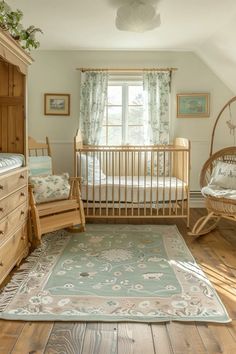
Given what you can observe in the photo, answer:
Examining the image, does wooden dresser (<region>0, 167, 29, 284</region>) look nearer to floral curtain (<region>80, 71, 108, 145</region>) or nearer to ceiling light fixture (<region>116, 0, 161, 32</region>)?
ceiling light fixture (<region>116, 0, 161, 32</region>)

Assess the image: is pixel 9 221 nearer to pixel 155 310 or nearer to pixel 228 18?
pixel 155 310

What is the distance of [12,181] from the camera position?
7.80 ft

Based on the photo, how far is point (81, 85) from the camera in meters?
4.68

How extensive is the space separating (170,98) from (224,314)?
3.41m

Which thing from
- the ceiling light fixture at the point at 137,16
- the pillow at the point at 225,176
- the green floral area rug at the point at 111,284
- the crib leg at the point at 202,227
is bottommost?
the green floral area rug at the point at 111,284

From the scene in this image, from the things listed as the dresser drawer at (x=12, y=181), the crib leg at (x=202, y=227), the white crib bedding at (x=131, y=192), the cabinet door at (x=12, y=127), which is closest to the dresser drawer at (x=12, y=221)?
the dresser drawer at (x=12, y=181)

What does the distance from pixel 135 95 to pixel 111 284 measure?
3.17 metres

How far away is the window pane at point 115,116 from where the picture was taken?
4.87m

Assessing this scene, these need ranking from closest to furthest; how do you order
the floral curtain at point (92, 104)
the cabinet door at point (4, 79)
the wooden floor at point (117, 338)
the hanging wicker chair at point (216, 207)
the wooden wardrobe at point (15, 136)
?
the wooden floor at point (117, 338), the wooden wardrobe at point (15, 136), the cabinet door at point (4, 79), the hanging wicker chair at point (216, 207), the floral curtain at point (92, 104)

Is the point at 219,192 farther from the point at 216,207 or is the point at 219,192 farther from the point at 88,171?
the point at 88,171

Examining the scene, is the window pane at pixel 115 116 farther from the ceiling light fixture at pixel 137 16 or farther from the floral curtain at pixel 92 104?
the ceiling light fixture at pixel 137 16

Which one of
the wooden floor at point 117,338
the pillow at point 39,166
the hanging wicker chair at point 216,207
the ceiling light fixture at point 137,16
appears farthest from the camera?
the pillow at point 39,166

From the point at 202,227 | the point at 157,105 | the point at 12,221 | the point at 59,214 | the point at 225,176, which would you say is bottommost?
the point at 202,227

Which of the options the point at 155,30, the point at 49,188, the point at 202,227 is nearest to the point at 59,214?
the point at 49,188
